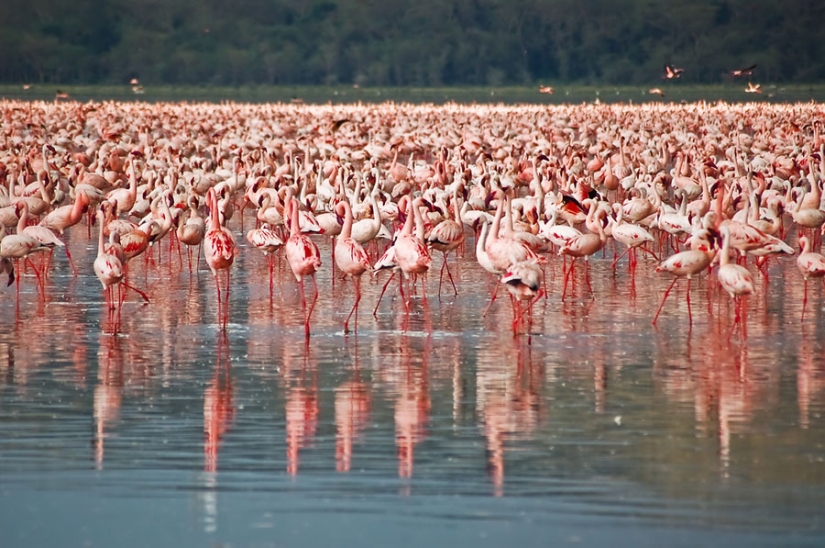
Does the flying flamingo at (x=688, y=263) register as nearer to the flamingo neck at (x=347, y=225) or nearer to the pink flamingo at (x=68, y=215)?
the flamingo neck at (x=347, y=225)

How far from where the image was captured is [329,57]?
13188cm

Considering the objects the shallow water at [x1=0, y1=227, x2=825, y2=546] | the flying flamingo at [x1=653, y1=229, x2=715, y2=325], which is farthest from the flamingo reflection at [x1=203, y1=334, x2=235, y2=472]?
the flying flamingo at [x1=653, y1=229, x2=715, y2=325]

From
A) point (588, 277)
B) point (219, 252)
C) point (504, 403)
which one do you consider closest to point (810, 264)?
point (588, 277)

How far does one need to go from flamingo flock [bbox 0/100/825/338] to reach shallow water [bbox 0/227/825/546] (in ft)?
1.32

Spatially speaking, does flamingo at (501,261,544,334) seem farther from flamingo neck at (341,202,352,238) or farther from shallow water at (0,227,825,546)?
flamingo neck at (341,202,352,238)

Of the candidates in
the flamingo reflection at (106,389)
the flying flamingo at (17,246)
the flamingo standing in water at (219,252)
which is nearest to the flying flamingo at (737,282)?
the flamingo standing in water at (219,252)

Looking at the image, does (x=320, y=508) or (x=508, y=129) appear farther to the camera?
(x=508, y=129)

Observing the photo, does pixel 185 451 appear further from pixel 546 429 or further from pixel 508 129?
pixel 508 129

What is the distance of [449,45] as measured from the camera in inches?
5177

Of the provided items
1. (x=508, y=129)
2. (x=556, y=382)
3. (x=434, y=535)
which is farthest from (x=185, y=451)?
(x=508, y=129)

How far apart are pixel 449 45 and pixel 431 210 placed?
11561 centimetres

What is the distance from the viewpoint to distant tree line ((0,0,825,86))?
129 m

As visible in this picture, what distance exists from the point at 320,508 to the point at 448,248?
8.00 m

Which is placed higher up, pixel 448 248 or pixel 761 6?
pixel 761 6
